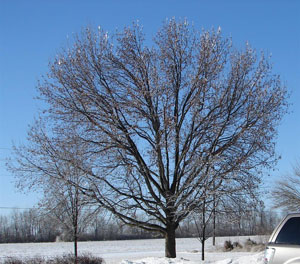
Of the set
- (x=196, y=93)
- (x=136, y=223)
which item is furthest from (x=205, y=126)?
(x=136, y=223)

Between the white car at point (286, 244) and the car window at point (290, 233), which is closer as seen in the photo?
the white car at point (286, 244)

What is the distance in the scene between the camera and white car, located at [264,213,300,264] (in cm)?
682

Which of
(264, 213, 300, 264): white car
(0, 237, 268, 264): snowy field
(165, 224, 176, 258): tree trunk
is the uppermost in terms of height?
(264, 213, 300, 264): white car

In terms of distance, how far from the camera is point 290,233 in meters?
7.16

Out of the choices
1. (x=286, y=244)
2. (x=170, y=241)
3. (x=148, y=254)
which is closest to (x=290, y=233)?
(x=286, y=244)

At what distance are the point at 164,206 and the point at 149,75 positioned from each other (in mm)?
4385

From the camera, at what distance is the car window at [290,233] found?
707 centimetres

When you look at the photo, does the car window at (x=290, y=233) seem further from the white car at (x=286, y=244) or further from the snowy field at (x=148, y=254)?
the snowy field at (x=148, y=254)

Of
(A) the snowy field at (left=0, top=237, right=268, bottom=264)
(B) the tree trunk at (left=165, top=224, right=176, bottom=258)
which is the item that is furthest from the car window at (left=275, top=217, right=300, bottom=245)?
(B) the tree trunk at (left=165, top=224, right=176, bottom=258)

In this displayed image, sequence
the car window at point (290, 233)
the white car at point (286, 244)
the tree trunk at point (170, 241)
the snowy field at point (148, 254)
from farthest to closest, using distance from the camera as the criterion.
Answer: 1. the tree trunk at point (170, 241)
2. the snowy field at point (148, 254)
3. the car window at point (290, 233)
4. the white car at point (286, 244)

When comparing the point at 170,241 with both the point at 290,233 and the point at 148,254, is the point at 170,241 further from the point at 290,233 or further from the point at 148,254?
the point at 148,254

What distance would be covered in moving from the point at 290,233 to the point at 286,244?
23 centimetres

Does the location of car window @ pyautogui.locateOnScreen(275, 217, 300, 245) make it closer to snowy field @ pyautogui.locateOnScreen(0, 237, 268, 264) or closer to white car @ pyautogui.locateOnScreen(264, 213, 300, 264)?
white car @ pyautogui.locateOnScreen(264, 213, 300, 264)

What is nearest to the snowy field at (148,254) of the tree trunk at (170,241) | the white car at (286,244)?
the tree trunk at (170,241)
